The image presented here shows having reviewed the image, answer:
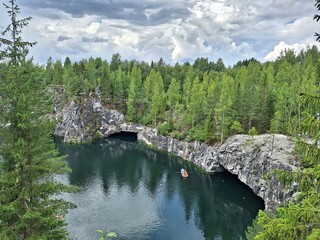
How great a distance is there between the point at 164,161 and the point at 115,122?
95.3 feet

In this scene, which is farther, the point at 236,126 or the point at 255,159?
the point at 236,126

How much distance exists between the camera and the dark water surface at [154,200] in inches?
1811

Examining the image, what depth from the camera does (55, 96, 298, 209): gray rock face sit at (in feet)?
169

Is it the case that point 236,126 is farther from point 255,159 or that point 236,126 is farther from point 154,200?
point 154,200

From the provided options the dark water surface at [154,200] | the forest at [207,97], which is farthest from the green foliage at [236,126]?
the dark water surface at [154,200]

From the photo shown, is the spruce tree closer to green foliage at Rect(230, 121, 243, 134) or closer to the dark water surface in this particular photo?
the dark water surface

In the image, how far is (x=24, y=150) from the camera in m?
15.2

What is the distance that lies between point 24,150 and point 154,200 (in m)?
43.5

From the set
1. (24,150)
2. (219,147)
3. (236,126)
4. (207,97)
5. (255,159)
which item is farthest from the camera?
(207,97)

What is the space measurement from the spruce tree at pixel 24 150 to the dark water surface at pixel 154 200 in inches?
1159

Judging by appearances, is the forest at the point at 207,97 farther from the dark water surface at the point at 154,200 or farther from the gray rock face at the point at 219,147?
the dark water surface at the point at 154,200

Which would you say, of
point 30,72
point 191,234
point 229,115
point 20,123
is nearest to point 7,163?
point 20,123

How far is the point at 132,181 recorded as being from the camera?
65.6 m

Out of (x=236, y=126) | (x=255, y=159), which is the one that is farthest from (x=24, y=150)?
(x=236, y=126)
